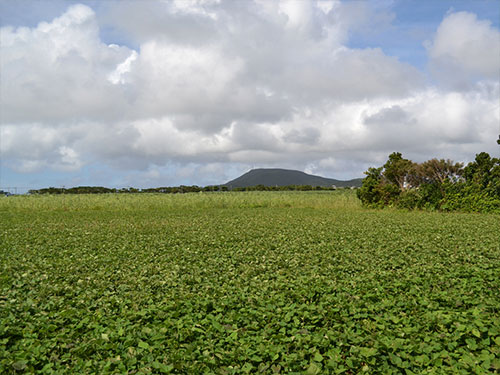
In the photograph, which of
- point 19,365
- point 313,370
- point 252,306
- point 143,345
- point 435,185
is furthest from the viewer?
point 435,185

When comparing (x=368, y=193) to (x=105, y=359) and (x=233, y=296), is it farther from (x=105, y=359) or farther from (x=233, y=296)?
(x=105, y=359)

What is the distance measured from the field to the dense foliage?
558 inches

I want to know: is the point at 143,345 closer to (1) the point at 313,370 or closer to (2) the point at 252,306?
(2) the point at 252,306

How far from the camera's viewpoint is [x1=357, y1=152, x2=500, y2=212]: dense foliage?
80.2 feet

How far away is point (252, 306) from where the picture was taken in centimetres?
616

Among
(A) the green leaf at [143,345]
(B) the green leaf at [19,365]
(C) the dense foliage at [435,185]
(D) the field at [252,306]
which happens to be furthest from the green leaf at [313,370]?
(C) the dense foliage at [435,185]

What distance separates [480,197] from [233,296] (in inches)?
910

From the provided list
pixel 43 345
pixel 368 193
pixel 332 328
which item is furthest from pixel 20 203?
pixel 332 328

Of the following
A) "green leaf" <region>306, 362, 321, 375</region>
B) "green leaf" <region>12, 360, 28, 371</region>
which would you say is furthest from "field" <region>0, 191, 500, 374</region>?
"green leaf" <region>306, 362, 321, 375</region>

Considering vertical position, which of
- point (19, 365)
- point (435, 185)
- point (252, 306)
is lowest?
point (19, 365)

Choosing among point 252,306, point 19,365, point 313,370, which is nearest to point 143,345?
point 19,365

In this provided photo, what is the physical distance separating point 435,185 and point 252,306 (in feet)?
78.8

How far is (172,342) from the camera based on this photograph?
16.6 ft

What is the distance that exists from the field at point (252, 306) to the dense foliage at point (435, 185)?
1417 cm
